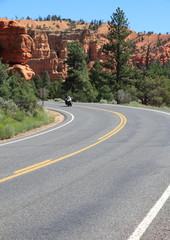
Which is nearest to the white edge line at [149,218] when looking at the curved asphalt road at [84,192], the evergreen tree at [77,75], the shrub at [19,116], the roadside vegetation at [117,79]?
the curved asphalt road at [84,192]

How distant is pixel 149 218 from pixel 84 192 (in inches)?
62.6

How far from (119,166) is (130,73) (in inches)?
1793

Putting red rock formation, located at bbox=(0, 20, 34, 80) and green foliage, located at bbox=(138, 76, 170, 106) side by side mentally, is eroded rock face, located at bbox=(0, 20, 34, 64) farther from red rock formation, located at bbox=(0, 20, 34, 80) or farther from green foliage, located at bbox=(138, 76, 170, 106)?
green foliage, located at bbox=(138, 76, 170, 106)

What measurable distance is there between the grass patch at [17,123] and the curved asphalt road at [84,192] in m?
3.54

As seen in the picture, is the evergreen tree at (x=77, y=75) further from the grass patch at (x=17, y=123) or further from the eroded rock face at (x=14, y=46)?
the grass patch at (x=17, y=123)

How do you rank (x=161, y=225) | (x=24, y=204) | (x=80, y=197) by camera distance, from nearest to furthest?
(x=161, y=225) < (x=24, y=204) < (x=80, y=197)

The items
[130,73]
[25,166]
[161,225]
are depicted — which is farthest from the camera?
[130,73]

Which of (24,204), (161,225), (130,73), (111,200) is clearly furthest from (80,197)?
(130,73)

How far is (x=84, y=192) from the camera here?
5.77m

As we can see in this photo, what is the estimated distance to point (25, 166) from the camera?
26.0 feet

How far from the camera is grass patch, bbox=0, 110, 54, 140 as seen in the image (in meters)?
14.3

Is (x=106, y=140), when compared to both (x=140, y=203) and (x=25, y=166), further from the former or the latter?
(x=140, y=203)

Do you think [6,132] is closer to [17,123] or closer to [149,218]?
[17,123]

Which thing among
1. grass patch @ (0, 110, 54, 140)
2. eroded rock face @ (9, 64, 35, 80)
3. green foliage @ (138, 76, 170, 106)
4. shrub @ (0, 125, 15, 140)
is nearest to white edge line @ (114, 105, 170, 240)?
shrub @ (0, 125, 15, 140)
